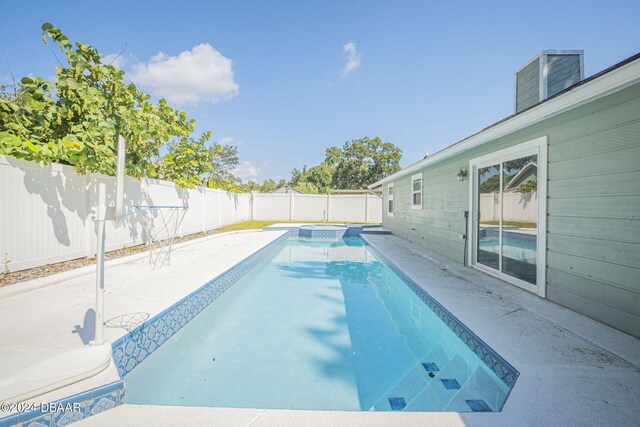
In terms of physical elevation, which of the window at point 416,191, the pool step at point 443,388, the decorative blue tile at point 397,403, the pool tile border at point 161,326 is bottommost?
the decorative blue tile at point 397,403

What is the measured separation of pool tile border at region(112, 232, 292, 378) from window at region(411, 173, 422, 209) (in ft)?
20.0

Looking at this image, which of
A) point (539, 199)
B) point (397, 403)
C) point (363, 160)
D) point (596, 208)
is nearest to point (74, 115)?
point (397, 403)

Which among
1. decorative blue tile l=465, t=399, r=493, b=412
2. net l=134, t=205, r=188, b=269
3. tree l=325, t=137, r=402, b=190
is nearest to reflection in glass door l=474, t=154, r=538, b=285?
decorative blue tile l=465, t=399, r=493, b=412

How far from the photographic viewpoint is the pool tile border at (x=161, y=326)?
7.71 ft

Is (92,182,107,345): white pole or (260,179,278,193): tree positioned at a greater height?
(260,179,278,193): tree

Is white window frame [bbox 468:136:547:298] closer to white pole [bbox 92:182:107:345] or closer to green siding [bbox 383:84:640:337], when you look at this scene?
green siding [bbox 383:84:640:337]

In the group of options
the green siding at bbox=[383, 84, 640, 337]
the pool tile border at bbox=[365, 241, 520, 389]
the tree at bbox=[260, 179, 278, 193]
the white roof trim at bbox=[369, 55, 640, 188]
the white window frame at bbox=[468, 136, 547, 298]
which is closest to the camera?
the pool tile border at bbox=[365, 241, 520, 389]

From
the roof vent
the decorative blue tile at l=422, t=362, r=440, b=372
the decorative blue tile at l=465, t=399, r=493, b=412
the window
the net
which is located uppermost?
the roof vent

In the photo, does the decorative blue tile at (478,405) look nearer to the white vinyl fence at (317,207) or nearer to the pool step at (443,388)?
the pool step at (443,388)

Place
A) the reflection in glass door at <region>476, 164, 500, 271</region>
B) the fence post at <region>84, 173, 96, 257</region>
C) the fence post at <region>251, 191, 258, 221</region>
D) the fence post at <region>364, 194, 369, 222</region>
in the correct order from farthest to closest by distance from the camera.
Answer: the fence post at <region>364, 194, 369, 222</region>
the fence post at <region>251, 191, 258, 221</region>
the fence post at <region>84, 173, 96, 257</region>
the reflection in glass door at <region>476, 164, 500, 271</region>

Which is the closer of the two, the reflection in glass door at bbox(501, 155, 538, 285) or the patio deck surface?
the patio deck surface

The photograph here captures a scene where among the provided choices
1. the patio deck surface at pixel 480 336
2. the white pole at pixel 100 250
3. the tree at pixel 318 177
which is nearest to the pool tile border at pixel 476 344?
the patio deck surface at pixel 480 336

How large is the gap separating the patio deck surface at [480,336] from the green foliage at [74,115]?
6.71 ft

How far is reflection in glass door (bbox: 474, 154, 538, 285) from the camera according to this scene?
388 cm
